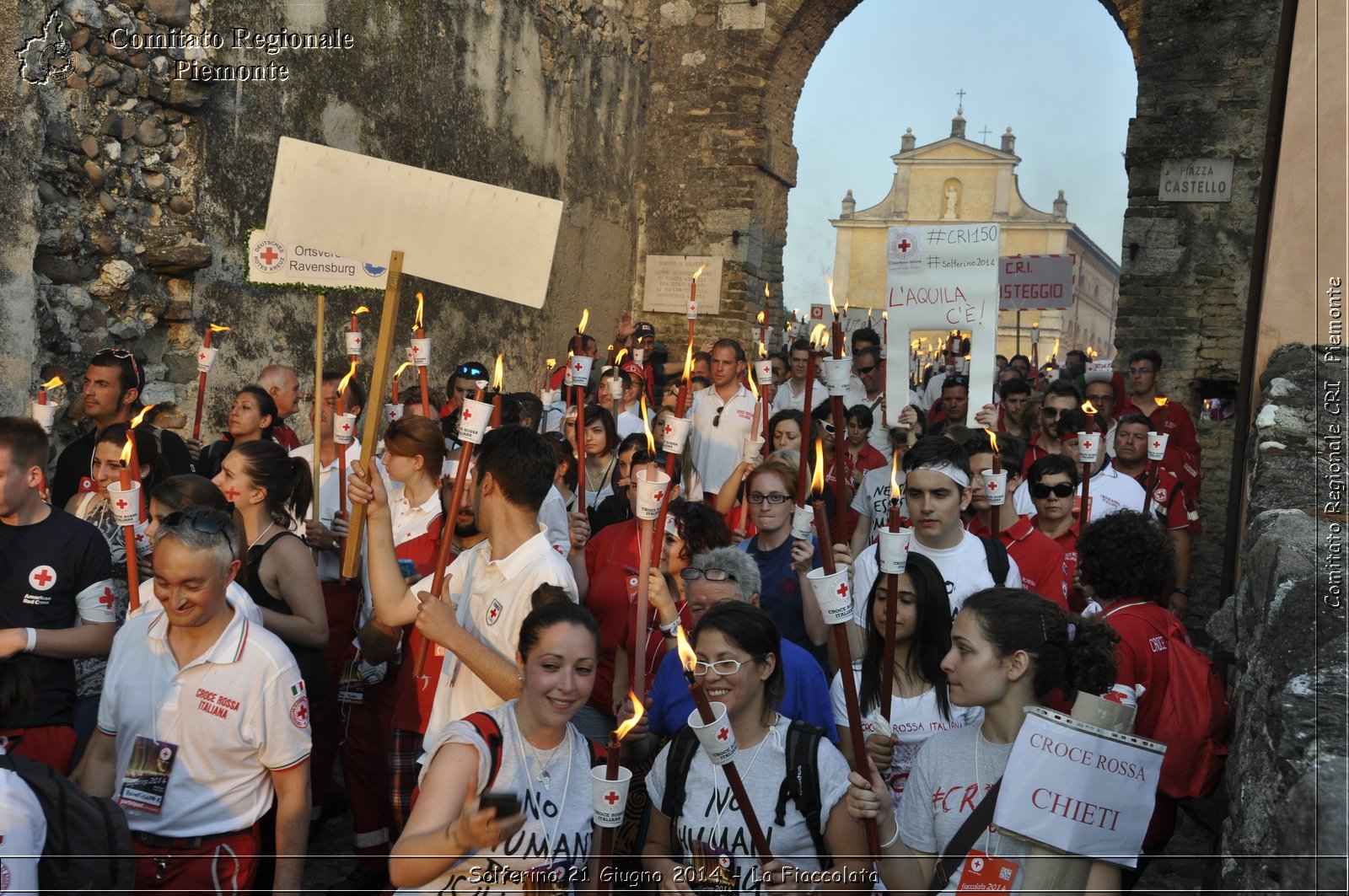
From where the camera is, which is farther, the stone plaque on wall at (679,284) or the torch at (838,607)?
the stone plaque on wall at (679,284)

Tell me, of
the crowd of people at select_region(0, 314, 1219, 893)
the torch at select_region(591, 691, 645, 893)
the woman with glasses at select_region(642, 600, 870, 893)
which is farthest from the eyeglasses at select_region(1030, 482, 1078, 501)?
the torch at select_region(591, 691, 645, 893)

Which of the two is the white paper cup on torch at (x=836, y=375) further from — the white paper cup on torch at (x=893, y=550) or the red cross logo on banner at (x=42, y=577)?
the red cross logo on banner at (x=42, y=577)

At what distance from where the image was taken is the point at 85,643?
394cm

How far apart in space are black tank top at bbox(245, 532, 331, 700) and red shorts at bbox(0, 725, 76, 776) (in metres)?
0.70

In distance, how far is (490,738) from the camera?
2.98 m

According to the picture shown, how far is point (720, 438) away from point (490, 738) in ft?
18.4

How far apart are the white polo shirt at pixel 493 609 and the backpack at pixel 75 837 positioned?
938 millimetres

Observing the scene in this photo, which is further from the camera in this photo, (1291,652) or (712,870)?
(712,870)

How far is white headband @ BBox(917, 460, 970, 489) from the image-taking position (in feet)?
15.2

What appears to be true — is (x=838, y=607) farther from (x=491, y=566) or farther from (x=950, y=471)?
(x=950, y=471)

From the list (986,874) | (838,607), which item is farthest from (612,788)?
(986,874)

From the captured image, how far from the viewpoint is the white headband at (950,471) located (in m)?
4.64

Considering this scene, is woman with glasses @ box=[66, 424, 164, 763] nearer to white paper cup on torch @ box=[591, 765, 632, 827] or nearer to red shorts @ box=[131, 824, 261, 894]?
red shorts @ box=[131, 824, 261, 894]

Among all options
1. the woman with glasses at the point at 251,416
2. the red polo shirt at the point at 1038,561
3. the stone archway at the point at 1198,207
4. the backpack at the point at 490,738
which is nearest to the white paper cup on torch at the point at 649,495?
the backpack at the point at 490,738
